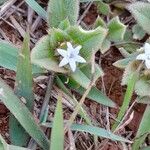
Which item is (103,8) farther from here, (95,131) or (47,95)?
(95,131)

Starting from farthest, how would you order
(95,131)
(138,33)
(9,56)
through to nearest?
(138,33), (9,56), (95,131)

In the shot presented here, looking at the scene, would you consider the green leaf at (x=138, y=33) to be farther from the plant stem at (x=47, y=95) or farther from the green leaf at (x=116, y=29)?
the plant stem at (x=47, y=95)

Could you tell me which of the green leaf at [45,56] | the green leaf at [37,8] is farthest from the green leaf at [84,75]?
the green leaf at [37,8]

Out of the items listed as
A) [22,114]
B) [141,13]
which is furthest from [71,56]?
[141,13]

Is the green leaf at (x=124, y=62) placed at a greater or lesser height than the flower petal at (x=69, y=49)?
lesser

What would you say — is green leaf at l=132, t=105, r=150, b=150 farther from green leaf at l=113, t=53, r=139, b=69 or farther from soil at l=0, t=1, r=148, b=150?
green leaf at l=113, t=53, r=139, b=69

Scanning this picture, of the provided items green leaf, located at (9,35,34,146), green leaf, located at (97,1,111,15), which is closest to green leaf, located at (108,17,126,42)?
green leaf, located at (97,1,111,15)
